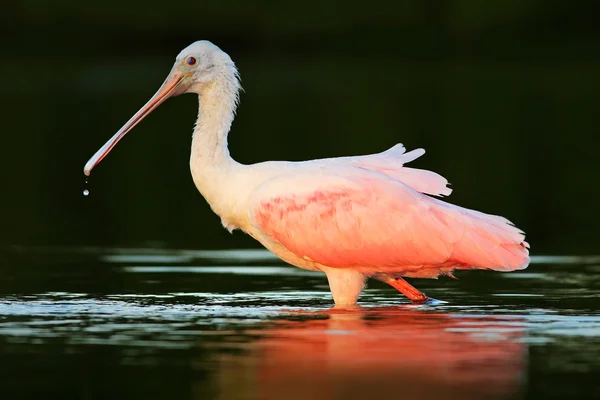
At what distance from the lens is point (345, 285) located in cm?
1443

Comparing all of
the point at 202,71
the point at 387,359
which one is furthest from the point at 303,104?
the point at 387,359

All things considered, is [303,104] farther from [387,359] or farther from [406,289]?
[387,359]

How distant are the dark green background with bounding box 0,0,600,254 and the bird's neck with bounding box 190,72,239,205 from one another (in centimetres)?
449

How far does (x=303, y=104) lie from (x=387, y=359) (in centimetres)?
3334

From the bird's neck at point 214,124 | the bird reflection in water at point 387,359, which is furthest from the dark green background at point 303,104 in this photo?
the bird reflection in water at point 387,359

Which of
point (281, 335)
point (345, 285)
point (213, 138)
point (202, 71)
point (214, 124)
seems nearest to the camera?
point (281, 335)

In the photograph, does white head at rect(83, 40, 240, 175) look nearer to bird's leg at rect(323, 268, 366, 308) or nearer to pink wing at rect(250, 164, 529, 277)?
pink wing at rect(250, 164, 529, 277)

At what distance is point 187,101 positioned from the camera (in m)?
50.5

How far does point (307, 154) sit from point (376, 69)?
33.9 metres

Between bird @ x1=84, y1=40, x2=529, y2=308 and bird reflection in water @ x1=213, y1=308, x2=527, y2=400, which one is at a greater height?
bird @ x1=84, y1=40, x2=529, y2=308

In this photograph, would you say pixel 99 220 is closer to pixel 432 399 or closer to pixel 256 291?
pixel 256 291

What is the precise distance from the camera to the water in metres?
10.5

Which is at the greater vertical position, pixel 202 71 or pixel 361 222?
pixel 202 71

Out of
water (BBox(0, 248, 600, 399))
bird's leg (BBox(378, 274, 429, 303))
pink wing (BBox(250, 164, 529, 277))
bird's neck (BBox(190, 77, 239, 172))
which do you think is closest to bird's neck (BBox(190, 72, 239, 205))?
bird's neck (BBox(190, 77, 239, 172))
